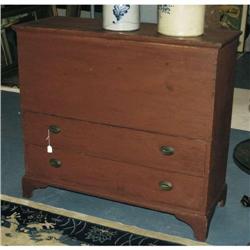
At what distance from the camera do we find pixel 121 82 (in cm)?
201

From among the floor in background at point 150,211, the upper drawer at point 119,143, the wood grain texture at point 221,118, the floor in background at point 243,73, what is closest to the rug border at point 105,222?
the floor in background at point 150,211

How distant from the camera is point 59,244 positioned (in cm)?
203

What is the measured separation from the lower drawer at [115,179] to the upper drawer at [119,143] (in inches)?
1.4

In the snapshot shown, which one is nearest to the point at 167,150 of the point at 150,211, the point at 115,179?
the point at 115,179

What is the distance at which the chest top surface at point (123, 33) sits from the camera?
72.6 inches

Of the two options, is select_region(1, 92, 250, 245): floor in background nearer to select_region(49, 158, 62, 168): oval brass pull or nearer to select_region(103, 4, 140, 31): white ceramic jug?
select_region(49, 158, 62, 168): oval brass pull

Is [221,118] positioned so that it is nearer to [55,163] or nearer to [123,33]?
[123,33]

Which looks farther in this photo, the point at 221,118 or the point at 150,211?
the point at 150,211

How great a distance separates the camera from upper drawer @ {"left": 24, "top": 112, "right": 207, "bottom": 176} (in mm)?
1993

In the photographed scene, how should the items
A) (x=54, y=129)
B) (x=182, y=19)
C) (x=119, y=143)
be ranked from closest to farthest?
(x=182, y=19) → (x=119, y=143) → (x=54, y=129)

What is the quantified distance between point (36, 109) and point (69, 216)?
1.69 ft

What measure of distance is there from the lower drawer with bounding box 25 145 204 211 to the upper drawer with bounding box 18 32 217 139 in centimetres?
21

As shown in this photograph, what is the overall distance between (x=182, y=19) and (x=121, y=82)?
353mm

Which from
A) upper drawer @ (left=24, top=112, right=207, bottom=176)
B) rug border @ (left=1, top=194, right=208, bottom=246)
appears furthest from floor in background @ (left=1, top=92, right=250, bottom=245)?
upper drawer @ (left=24, top=112, right=207, bottom=176)
